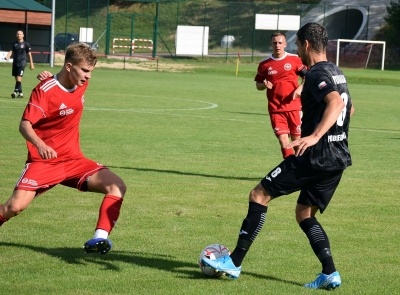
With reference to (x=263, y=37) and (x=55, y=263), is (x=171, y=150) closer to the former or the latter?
(x=55, y=263)

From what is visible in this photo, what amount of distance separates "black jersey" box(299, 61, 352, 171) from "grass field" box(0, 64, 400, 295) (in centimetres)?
106

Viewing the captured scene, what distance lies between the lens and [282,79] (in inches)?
482

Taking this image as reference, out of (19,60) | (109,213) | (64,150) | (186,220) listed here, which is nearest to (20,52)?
(19,60)

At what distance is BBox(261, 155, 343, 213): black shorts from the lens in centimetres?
609

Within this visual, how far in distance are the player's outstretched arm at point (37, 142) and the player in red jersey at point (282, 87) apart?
19.1 ft

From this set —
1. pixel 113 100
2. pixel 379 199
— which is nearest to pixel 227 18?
pixel 113 100

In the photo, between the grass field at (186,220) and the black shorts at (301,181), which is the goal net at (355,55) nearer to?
the grass field at (186,220)

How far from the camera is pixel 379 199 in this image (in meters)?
10.3

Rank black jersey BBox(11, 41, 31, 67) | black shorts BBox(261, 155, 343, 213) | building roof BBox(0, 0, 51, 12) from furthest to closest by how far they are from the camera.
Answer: building roof BBox(0, 0, 51, 12) → black jersey BBox(11, 41, 31, 67) → black shorts BBox(261, 155, 343, 213)

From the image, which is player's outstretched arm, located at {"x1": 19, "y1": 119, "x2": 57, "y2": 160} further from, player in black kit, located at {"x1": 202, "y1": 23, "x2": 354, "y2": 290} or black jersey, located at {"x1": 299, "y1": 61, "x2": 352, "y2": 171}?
black jersey, located at {"x1": 299, "y1": 61, "x2": 352, "y2": 171}

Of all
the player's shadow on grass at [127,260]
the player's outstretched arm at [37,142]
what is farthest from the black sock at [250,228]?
the player's outstretched arm at [37,142]

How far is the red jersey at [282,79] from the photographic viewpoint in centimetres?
1202

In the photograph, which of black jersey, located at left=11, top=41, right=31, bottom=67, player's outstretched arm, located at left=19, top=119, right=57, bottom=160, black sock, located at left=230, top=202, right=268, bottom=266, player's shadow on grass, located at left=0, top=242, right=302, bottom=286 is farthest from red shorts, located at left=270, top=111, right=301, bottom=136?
black jersey, located at left=11, top=41, right=31, bottom=67

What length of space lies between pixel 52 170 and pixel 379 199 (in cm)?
518
